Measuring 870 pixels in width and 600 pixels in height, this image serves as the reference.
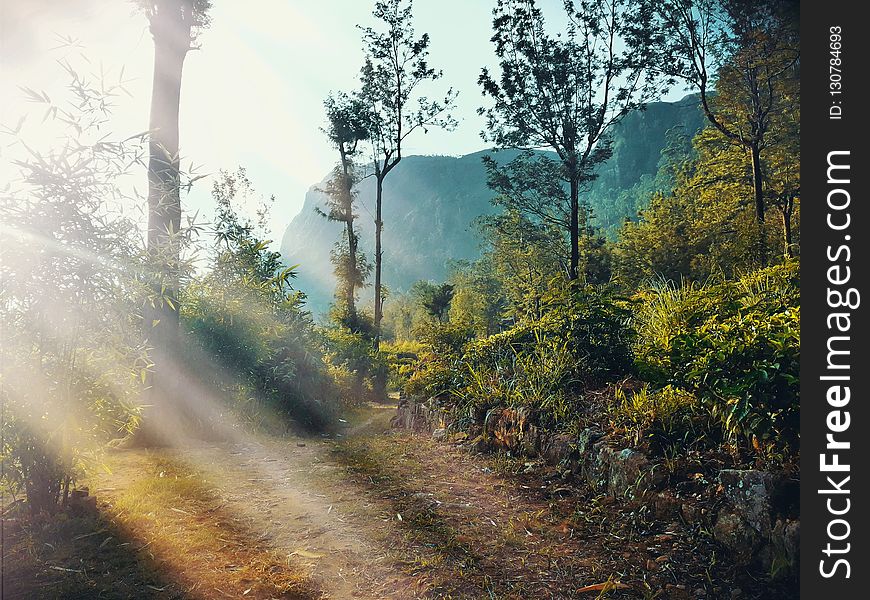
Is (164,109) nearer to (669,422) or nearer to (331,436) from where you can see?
(331,436)

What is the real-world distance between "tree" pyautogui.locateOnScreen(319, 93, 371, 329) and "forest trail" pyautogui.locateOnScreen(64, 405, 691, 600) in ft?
52.6

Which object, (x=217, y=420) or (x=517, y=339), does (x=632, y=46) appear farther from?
(x=217, y=420)

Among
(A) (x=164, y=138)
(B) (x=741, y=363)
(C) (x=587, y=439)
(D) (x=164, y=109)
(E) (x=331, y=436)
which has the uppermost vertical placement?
(D) (x=164, y=109)

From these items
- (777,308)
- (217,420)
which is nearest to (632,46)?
(777,308)

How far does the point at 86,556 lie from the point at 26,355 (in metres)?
1.28

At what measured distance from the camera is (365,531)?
3430mm

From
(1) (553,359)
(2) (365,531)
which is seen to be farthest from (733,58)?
(2) (365,531)

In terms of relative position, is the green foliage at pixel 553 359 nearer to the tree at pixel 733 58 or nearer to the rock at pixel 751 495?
the rock at pixel 751 495

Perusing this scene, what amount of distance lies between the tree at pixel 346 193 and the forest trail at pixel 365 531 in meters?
16.0

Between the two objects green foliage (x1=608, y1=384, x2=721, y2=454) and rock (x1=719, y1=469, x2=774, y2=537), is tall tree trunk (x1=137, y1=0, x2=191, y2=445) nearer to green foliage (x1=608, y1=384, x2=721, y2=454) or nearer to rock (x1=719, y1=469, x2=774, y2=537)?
green foliage (x1=608, y1=384, x2=721, y2=454)

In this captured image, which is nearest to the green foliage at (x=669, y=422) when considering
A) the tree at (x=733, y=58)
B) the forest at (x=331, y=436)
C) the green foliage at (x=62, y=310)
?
the forest at (x=331, y=436)

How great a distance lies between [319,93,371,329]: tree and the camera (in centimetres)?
2039

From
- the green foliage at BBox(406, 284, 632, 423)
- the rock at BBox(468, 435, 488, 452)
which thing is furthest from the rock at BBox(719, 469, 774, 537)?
the rock at BBox(468, 435, 488, 452)

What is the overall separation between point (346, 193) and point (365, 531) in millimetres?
20628
